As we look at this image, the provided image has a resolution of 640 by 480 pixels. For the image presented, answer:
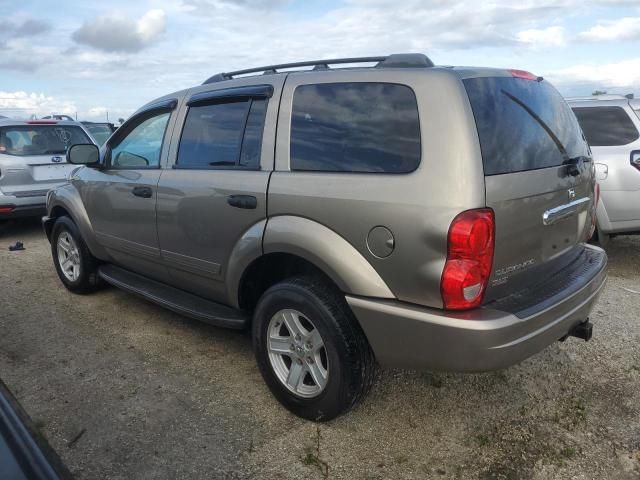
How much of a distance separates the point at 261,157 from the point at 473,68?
121 centimetres

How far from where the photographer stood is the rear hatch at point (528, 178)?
240 centimetres

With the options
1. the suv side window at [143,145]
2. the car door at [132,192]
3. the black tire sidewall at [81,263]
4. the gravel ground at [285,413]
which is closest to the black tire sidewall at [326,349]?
the gravel ground at [285,413]

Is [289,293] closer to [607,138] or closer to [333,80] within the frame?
[333,80]

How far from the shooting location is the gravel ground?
2559 millimetres

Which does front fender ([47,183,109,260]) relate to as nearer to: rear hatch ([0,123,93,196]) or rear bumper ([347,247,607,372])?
rear hatch ([0,123,93,196])

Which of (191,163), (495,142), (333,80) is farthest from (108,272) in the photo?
(495,142)

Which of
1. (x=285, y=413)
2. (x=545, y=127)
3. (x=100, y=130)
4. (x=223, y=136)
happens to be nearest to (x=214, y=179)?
(x=223, y=136)

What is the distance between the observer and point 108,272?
4461 millimetres

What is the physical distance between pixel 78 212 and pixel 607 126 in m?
5.31

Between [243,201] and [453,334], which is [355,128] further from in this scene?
[453,334]

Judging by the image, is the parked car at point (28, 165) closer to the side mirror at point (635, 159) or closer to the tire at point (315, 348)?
the tire at point (315, 348)

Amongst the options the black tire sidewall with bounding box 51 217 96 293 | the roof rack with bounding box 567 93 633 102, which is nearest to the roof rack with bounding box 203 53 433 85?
the black tire sidewall with bounding box 51 217 96 293

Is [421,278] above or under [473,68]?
under

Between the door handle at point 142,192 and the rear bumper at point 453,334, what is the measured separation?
1.86m
